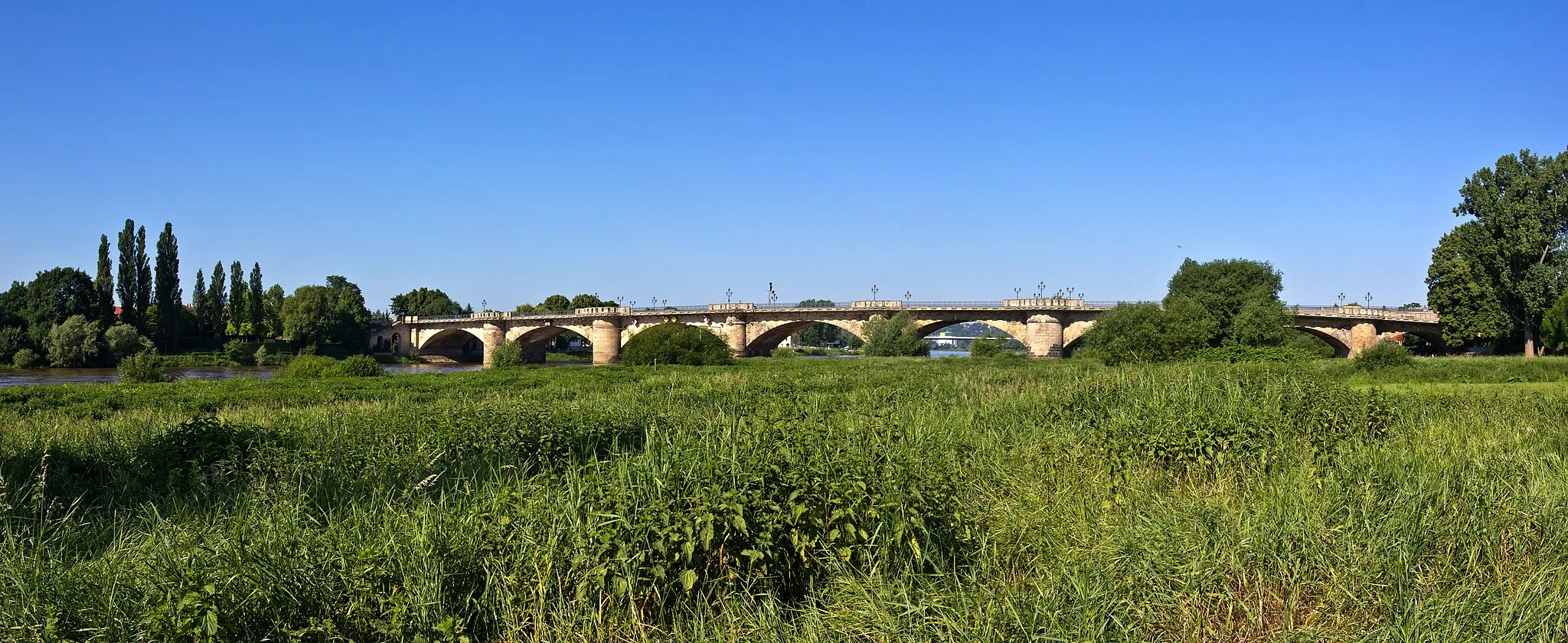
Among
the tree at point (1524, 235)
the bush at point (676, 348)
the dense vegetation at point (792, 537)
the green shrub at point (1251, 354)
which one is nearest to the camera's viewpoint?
the dense vegetation at point (792, 537)

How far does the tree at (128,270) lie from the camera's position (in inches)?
2356

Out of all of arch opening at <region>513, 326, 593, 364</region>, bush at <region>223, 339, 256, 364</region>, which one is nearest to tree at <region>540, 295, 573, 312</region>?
arch opening at <region>513, 326, 593, 364</region>

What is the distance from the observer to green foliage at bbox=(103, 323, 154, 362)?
2173 inches

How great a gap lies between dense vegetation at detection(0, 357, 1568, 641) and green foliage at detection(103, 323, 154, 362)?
5454cm

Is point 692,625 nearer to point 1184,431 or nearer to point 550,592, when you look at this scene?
point 550,592

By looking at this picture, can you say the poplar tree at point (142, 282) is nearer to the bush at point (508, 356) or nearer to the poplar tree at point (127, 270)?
the poplar tree at point (127, 270)

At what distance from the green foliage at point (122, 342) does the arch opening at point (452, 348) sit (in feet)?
84.7

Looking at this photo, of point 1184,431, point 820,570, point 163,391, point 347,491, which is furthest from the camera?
point 163,391

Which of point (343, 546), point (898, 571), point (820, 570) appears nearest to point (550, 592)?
point (343, 546)

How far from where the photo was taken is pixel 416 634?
485cm

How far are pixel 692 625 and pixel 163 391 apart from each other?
24.6m

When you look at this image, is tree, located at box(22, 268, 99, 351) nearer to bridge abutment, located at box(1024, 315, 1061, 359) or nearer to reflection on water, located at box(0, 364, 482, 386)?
reflection on water, located at box(0, 364, 482, 386)

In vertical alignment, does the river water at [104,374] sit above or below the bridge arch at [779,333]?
below

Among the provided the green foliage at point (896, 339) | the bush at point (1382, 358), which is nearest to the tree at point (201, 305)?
the green foliage at point (896, 339)
